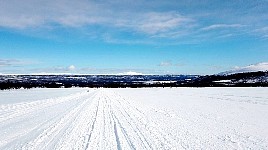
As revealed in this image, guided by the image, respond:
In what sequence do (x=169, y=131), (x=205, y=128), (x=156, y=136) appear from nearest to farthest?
(x=156, y=136), (x=169, y=131), (x=205, y=128)

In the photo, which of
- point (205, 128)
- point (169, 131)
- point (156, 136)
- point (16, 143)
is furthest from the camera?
point (205, 128)

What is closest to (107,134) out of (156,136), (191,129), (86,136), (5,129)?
(86,136)

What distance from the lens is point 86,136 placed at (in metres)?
10.9

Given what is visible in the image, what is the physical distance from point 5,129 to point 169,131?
6460 millimetres

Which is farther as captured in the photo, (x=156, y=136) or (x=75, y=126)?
(x=75, y=126)

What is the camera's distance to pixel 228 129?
41.5 ft

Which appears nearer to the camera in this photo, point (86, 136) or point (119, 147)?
point (119, 147)

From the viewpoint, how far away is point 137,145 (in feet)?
30.2

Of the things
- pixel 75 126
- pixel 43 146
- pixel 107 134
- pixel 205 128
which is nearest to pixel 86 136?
pixel 107 134

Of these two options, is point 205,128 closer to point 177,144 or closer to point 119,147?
point 177,144

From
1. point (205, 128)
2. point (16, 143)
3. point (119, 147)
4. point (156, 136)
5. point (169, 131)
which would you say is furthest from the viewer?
point (205, 128)

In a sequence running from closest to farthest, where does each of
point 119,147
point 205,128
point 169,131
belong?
point 119,147 < point 169,131 < point 205,128

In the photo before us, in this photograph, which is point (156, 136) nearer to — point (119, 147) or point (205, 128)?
point (119, 147)

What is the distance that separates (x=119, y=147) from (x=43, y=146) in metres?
2.17
